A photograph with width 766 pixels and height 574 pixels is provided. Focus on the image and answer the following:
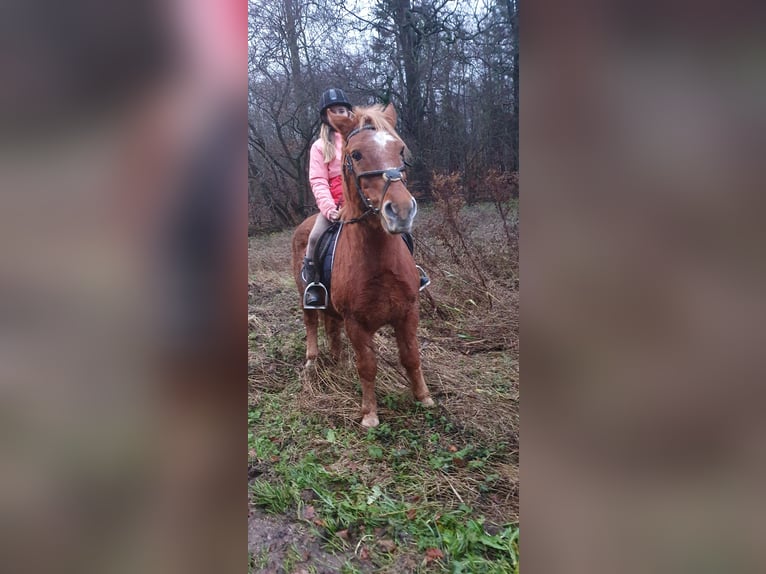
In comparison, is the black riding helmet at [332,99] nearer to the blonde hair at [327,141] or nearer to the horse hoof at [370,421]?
the blonde hair at [327,141]

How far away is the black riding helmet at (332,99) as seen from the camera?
5.33 feet

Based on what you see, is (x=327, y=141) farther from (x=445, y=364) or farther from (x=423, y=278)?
(x=445, y=364)

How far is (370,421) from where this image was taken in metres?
1.81

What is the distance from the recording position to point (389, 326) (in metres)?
2.13

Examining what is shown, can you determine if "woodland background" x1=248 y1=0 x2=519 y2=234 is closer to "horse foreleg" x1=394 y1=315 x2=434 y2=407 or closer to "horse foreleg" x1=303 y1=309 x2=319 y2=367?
"horse foreleg" x1=303 y1=309 x2=319 y2=367

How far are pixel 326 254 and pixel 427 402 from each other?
3.04 feet

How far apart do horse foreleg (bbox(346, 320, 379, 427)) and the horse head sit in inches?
25.0
